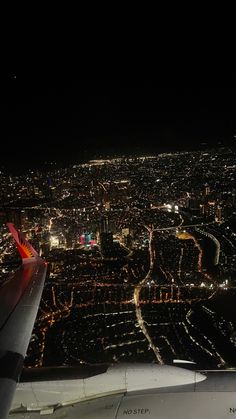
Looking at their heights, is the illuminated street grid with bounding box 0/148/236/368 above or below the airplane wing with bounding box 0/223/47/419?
below

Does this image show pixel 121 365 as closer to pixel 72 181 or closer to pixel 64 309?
pixel 64 309

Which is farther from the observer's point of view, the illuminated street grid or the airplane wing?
the illuminated street grid

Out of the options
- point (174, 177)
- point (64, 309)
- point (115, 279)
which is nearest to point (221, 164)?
point (174, 177)

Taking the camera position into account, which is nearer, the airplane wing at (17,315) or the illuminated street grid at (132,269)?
the airplane wing at (17,315)

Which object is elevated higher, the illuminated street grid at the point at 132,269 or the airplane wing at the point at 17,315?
the airplane wing at the point at 17,315

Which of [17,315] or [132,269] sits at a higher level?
[17,315]

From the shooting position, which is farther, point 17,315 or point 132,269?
point 132,269
